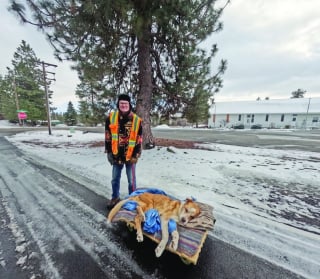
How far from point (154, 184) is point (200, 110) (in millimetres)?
3897

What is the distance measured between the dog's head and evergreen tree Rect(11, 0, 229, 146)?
154 inches

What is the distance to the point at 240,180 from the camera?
358cm

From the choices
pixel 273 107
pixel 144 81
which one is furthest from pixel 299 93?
pixel 144 81

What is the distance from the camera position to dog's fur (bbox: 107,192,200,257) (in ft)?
4.81

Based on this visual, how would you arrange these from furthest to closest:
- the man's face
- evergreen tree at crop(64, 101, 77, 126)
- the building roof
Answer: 1. evergreen tree at crop(64, 101, 77, 126)
2. the building roof
3. the man's face

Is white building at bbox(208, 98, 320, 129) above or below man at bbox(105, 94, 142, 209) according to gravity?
above

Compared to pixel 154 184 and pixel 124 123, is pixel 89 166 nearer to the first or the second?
pixel 154 184

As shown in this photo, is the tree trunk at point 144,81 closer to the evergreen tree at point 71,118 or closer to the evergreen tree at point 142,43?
the evergreen tree at point 142,43

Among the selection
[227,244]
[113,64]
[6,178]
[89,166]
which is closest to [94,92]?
[113,64]

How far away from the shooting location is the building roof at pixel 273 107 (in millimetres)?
30422

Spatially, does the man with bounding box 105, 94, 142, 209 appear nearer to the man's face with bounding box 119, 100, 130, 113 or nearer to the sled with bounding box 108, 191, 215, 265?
the man's face with bounding box 119, 100, 130, 113

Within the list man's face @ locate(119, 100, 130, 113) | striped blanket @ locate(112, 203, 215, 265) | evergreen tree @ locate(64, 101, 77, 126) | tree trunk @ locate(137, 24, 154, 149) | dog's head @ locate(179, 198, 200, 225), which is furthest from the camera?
evergreen tree @ locate(64, 101, 77, 126)

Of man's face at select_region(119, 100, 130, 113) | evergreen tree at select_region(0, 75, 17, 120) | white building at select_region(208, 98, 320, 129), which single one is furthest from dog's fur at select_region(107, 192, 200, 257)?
evergreen tree at select_region(0, 75, 17, 120)

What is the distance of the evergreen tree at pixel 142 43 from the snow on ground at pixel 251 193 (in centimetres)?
245
